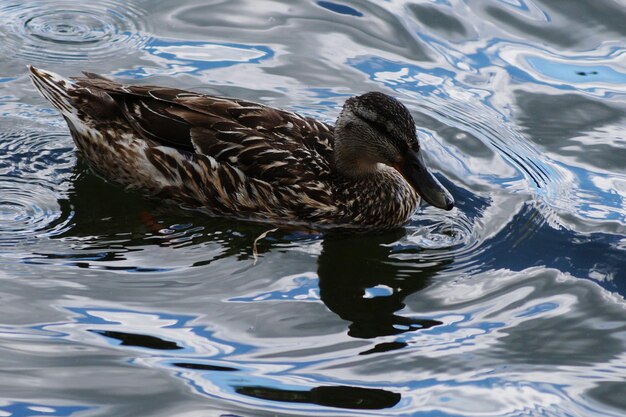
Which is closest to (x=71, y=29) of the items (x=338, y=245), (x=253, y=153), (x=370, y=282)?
(x=253, y=153)

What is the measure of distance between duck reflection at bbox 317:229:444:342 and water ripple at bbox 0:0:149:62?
3901mm

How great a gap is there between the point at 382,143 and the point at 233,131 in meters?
1.25

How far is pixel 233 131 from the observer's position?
9.49 m

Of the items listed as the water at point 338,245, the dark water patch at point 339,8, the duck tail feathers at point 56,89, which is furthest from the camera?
the dark water patch at point 339,8

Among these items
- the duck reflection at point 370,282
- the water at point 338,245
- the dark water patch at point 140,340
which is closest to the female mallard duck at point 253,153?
the water at point 338,245

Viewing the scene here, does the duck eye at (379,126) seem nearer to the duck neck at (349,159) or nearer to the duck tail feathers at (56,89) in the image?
the duck neck at (349,159)

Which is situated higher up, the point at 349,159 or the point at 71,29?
the point at 71,29

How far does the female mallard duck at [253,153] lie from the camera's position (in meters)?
9.37

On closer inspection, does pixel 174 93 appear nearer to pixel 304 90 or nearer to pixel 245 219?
pixel 245 219

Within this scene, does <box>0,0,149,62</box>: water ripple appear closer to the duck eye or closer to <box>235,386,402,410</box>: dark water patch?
the duck eye

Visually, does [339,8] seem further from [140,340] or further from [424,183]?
[140,340]

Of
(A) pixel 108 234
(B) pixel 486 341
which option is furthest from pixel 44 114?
(B) pixel 486 341

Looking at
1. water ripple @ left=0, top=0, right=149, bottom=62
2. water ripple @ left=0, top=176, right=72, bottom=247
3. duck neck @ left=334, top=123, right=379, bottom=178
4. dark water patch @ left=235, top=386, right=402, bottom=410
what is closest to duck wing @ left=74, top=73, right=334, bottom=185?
duck neck @ left=334, top=123, right=379, bottom=178

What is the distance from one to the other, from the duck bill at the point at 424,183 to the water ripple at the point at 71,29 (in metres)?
3.92
